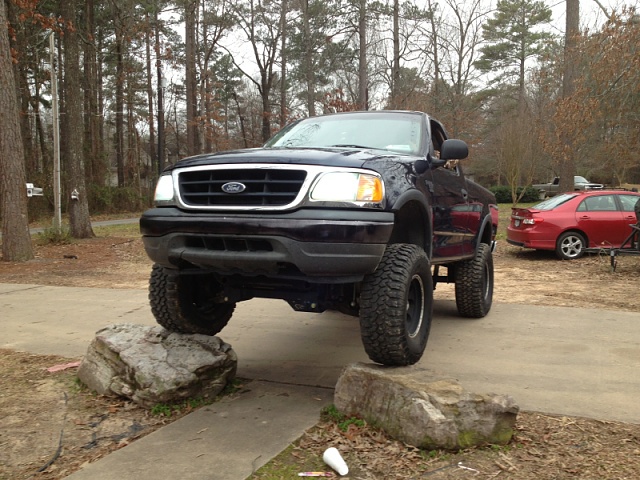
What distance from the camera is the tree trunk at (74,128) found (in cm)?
1491

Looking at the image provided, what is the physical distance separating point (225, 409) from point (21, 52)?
2209cm

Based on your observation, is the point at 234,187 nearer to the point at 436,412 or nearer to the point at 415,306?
the point at 415,306

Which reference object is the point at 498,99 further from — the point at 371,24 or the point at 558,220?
the point at 558,220

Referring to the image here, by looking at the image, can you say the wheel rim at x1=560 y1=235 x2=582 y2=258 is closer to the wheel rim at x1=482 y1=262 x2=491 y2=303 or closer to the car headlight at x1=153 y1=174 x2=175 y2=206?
the wheel rim at x1=482 y1=262 x2=491 y2=303

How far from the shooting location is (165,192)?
3.66 m

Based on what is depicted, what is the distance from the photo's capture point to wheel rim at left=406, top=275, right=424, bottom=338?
3.83 meters

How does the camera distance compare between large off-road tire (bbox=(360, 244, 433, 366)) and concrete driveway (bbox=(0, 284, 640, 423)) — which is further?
concrete driveway (bbox=(0, 284, 640, 423))

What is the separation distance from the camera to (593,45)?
43.7 feet

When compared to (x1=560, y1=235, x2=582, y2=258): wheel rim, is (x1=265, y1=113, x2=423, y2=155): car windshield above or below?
above

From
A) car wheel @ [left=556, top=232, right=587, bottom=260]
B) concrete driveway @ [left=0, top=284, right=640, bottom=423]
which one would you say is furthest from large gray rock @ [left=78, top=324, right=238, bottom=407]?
car wheel @ [left=556, top=232, right=587, bottom=260]

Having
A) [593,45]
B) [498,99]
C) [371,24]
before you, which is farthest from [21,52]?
[498,99]

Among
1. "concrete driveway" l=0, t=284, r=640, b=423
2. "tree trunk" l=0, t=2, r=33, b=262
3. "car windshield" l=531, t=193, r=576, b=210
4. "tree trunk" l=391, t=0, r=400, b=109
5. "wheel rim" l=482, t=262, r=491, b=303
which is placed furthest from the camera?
"tree trunk" l=391, t=0, r=400, b=109

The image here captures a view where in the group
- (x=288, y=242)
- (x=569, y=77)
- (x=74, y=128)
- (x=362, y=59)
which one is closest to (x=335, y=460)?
(x=288, y=242)

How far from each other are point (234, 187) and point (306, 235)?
583 millimetres
